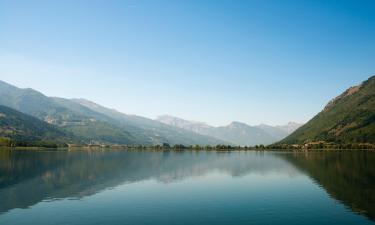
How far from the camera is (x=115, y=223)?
6084 cm

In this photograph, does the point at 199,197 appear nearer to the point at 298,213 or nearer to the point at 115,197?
the point at 115,197

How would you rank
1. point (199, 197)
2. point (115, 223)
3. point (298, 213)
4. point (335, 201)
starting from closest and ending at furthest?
point (115, 223)
point (298, 213)
point (335, 201)
point (199, 197)

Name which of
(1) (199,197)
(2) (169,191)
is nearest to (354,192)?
(1) (199,197)

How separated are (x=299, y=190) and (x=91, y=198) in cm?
6034

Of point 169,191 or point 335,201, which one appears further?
point 169,191

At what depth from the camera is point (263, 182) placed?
4882 inches

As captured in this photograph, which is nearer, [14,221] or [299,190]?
[14,221]

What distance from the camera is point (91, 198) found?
8619 cm

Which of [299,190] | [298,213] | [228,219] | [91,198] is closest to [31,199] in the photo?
[91,198]

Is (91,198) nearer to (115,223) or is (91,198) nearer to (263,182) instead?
(115,223)

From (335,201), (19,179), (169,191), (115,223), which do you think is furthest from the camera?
(19,179)

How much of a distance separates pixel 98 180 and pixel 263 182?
60.3 meters

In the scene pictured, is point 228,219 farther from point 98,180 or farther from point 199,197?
point 98,180

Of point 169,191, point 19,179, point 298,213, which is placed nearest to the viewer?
point 298,213
